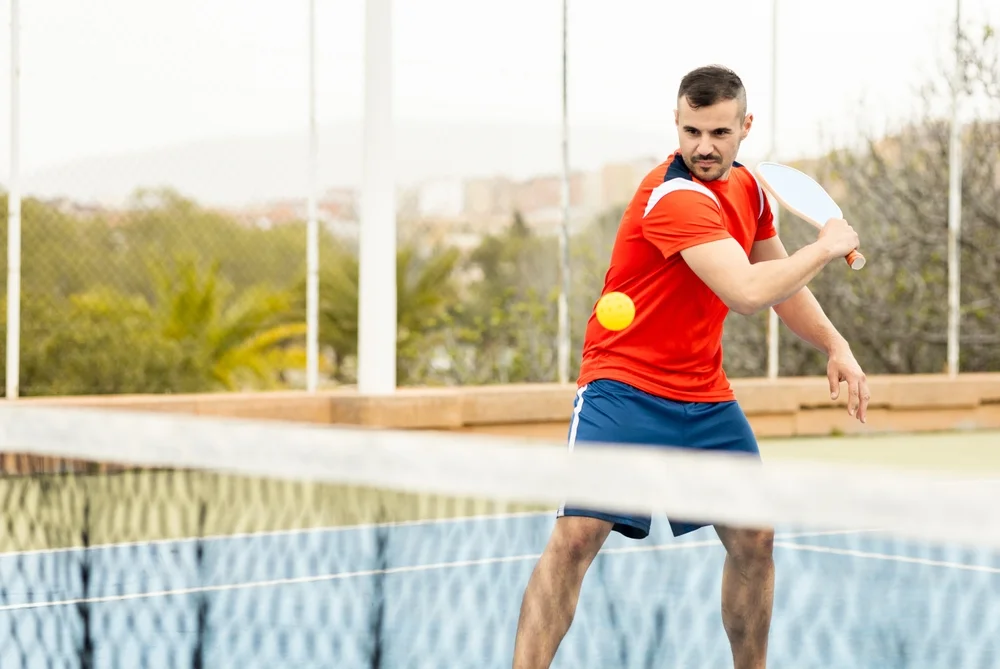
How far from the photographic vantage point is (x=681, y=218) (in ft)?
9.87

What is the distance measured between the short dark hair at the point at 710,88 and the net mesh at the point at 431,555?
2.17 ft

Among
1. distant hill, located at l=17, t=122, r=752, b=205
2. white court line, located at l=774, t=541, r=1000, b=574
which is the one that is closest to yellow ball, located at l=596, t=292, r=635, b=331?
white court line, located at l=774, t=541, r=1000, b=574

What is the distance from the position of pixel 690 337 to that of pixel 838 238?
42cm

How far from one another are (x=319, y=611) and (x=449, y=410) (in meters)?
4.17

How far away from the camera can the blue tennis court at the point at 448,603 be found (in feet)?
14.5

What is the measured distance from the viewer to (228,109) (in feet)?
45.7

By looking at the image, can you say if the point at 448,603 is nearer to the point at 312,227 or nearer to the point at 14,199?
the point at 14,199

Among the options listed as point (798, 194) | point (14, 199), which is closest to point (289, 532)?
point (14, 199)

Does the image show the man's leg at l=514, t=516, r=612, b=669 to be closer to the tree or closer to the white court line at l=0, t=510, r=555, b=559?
the white court line at l=0, t=510, r=555, b=559

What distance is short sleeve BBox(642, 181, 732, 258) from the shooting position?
2996 mm

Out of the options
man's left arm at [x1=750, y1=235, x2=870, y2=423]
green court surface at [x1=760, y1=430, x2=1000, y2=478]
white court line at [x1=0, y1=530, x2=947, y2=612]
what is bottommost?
white court line at [x1=0, y1=530, x2=947, y2=612]

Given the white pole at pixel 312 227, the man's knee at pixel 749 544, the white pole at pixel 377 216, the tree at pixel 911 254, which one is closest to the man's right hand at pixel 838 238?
the man's knee at pixel 749 544

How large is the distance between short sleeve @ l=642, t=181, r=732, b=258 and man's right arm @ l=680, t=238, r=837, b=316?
20 millimetres

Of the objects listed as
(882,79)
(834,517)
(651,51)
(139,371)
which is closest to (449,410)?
(139,371)
